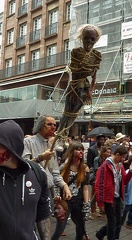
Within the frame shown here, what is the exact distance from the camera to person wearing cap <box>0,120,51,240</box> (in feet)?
6.09

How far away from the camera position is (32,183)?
79.8 inches

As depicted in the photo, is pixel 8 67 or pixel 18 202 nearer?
pixel 18 202

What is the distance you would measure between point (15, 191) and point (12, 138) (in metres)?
0.32

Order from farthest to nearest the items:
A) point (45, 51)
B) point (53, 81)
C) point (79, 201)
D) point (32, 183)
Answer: point (45, 51), point (53, 81), point (79, 201), point (32, 183)

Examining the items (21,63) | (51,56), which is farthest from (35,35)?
(51,56)

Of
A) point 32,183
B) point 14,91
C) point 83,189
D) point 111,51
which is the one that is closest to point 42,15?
point 14,91

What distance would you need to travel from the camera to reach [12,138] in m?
1.90

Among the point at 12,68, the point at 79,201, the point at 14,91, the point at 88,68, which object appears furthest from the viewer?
the point at 12,68

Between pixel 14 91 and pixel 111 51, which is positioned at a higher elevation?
pixel 111 51

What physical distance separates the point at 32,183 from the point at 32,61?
26652 millimetres

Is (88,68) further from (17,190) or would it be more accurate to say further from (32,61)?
(32,61)

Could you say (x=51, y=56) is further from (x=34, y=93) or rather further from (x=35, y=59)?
(x=34, y=93)

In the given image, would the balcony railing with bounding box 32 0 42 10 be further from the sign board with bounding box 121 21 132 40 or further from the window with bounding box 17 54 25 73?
the sign board with bounding box 121 21 132 40

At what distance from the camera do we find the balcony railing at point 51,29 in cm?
2692
